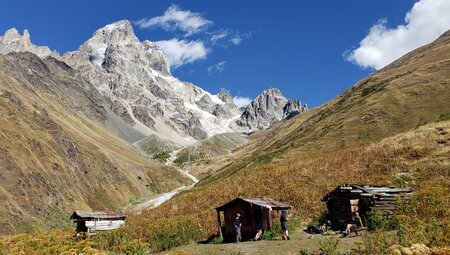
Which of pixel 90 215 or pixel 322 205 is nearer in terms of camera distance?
pixel 322 205

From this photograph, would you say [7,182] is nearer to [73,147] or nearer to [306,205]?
[73,147]

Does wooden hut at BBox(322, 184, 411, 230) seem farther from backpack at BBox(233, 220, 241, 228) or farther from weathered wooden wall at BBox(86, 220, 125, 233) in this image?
weathered wooden wall at BBox(86, 220, 125, 233)

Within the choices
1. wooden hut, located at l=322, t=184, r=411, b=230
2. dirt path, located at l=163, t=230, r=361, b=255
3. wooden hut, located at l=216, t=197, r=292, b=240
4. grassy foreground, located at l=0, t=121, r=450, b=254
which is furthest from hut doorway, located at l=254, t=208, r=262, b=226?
wooden hut, located at l=322, t=184, r=411, b=230

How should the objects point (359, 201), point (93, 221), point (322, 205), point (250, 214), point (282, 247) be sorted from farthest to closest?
point (93, 221) < point (322, 205) < point (250, 214) < point (359, 201) < point (282, 247)

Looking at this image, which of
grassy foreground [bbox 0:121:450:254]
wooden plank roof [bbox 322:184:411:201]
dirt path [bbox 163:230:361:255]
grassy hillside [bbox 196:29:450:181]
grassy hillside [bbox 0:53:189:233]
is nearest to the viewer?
grassy foreground [bbox 0:121:450:254]

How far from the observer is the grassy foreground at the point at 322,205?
75.8 ft

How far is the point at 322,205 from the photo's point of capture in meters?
44.5

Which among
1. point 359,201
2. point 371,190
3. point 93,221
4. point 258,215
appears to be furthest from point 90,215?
point 371,190

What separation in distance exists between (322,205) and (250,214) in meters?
10.0

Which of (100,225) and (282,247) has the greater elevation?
(100,225)

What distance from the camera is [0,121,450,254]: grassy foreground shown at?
23.1 meters

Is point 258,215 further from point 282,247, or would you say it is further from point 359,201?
point 359,201

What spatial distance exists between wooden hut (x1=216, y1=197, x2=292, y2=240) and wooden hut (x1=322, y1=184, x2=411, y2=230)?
450 cm

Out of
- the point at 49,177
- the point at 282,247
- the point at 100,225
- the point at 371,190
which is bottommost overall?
the point at 282,247
